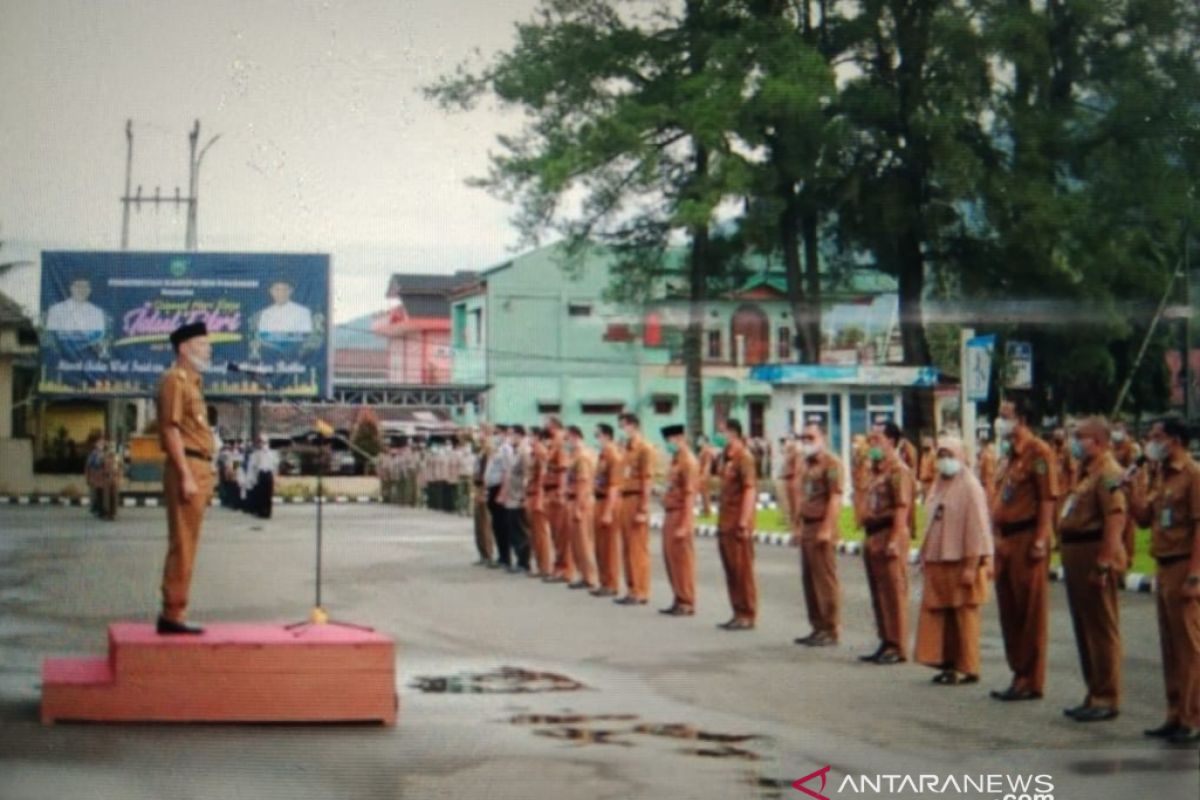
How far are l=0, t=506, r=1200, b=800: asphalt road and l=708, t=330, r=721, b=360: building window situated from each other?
1.42 meters

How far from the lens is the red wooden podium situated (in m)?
5.61

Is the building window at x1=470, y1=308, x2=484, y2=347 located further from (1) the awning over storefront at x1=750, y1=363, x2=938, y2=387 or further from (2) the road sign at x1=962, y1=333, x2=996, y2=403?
(2) the road sign at x1=962, y1=333, x2=996, y2=403

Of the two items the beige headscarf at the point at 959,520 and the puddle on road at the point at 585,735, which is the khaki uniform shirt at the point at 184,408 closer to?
the puddle on road at the point at 585,735

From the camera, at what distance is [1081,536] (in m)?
6.55

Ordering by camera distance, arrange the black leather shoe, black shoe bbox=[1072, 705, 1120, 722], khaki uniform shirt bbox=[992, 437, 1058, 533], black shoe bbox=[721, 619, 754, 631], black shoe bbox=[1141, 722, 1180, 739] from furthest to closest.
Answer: black shoe bbox=[721, 619, 754, 631] < khaki uniform shirt bbox=[992, 437, 1058, 533] < black shoe bbox=[1072, 705, 1120, 722] < black shoe bbox=[1141, 722, 1180, 739] < the black leather shoe

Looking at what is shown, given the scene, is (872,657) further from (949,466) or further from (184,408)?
(184,408)

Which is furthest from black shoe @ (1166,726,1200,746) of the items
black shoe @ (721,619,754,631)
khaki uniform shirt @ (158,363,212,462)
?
black shoe @ (721,619,754,631)

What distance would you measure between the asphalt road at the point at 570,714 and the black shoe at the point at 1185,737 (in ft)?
0.28

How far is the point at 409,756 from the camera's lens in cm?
533

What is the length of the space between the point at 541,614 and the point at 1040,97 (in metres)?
4.55

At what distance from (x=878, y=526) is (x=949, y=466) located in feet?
Answer: 3.44

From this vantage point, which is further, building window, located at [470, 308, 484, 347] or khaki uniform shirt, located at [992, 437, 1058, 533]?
building window, located at [470, 308, 484, 347]

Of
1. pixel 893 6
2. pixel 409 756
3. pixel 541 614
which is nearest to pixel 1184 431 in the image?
pixel 893 6

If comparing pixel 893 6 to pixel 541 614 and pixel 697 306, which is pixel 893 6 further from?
pixel 541 614
